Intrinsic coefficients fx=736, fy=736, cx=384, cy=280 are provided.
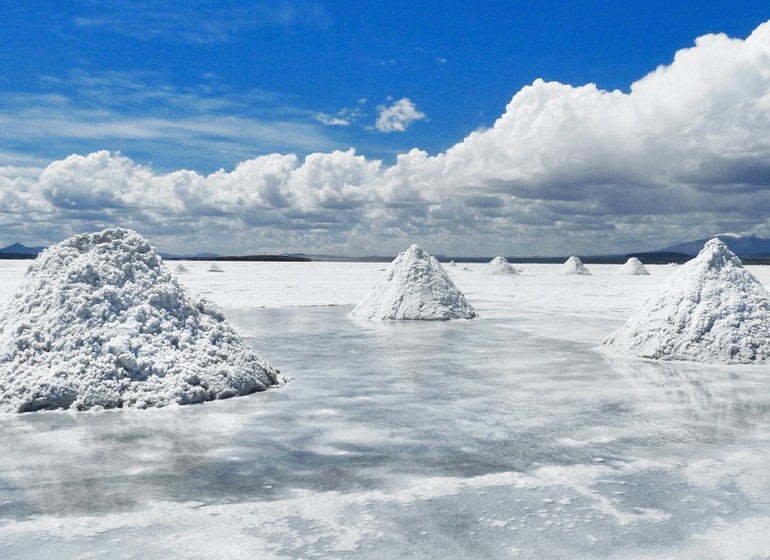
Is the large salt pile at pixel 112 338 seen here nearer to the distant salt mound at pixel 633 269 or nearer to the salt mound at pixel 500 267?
the salt mound at pixel 500 267

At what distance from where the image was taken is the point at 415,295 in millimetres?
14195

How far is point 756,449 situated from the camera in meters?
4.75

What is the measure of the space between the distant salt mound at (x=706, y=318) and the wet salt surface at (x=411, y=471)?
98 centimetres

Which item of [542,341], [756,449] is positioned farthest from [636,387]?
[542,341]

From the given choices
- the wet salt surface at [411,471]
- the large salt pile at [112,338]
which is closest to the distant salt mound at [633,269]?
the wet salt surface at [411,471]

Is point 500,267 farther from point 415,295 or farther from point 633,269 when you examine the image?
point 415,295

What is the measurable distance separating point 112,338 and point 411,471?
137 inches

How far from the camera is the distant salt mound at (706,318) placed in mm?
8711

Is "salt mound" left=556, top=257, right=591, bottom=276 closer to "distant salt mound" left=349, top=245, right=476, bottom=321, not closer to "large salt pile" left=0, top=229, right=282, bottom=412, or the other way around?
"distant salt mound" left=349, top=245, right=476, bottom=321

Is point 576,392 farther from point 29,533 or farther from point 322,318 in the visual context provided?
point 322,318

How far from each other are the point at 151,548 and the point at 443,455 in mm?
1968

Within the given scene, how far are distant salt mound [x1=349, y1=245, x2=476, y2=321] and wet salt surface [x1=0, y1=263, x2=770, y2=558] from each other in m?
6.18

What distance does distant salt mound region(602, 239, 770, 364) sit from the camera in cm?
871

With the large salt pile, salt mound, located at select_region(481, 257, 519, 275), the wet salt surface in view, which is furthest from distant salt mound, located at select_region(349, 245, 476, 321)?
salt mound, located at select_region(481, 257, 519, 275)
